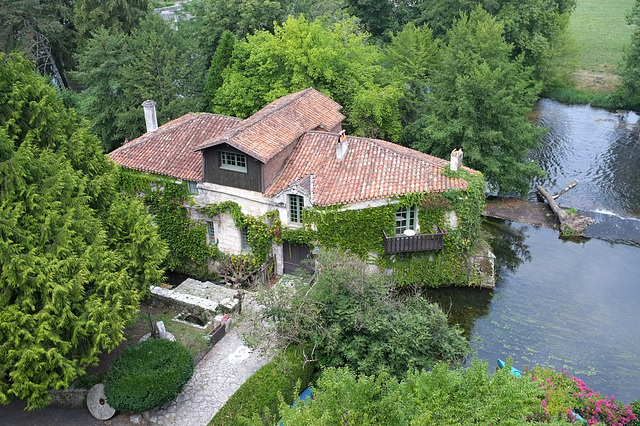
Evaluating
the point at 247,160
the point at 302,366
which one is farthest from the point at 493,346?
the point at 247,160

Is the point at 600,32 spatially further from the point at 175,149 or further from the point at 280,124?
the point at 175,149

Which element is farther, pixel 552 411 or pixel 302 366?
pixel 302 366

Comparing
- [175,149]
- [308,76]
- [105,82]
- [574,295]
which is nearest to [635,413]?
[574,295]

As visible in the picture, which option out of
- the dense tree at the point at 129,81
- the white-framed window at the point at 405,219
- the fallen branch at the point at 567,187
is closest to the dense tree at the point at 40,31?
the dense tree at the point at 129,81

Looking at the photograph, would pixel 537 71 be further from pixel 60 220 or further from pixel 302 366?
pixel 60 220

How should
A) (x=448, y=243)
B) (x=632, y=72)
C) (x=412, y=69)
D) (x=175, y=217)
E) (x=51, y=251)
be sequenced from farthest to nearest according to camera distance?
(x=632, y=72) → (x=412, y=69) → (x=175, y=217) → (x=448, y=243) → (x=51, y=251)

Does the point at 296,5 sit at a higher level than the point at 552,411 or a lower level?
higher
